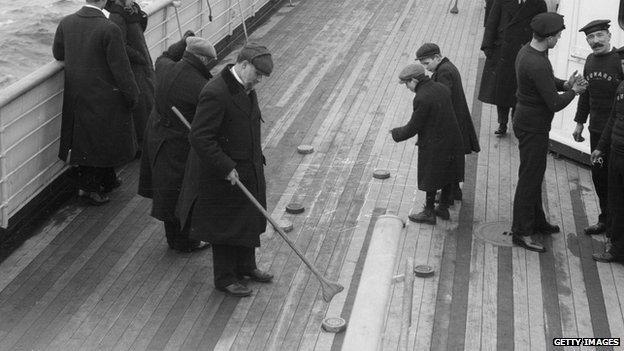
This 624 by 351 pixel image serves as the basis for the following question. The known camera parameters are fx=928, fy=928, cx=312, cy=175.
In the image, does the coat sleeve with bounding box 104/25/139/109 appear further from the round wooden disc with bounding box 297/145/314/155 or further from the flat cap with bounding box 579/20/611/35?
the flat cap with bounding box 579/20/611/35

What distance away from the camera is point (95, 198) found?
8.02 meters

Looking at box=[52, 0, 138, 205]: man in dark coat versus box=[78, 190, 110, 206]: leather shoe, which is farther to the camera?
box=[78, 190, 110, 206]: leather shoe

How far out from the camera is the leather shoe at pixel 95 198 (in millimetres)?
8008

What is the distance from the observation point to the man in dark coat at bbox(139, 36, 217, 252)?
655 centimetres

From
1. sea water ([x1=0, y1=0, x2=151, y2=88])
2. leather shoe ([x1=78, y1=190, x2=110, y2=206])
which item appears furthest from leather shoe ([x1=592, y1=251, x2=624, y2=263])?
sea water ([x1=0, y1=0, x2=151, y2=88])

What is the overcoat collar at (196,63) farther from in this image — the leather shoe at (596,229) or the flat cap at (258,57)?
the leather shoe at (596,229)

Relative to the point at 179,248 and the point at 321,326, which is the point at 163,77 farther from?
the point at 321,326

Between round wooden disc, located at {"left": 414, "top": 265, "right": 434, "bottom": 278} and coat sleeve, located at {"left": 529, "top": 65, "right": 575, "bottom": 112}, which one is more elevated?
coat sleeve, located at {"left": 529, "top": 65, "right": 575, "bottom": 112}

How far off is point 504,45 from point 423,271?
151 inches

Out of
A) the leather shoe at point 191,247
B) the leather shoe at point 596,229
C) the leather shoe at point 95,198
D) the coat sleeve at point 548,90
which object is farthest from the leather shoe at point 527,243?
the leather shoe at point 95,198

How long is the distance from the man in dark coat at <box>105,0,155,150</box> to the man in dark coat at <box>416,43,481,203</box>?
2.48 m

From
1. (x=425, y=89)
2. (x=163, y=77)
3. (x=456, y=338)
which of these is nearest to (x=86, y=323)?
(x=163, y=77)

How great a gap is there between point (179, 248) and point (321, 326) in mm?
1650

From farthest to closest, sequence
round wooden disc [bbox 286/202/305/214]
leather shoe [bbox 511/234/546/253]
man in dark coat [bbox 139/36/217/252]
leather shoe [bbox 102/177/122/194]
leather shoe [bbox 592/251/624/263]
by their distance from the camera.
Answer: leather shoe [bbox 102/177/122/194]
round wooden disc [bbox 286/202/305/214]
leather shoe [bbox 511/234/546/253]
leather shoe [bbox 592/251/624/263]
man in dark coat [bbox 139/36/217/252]
